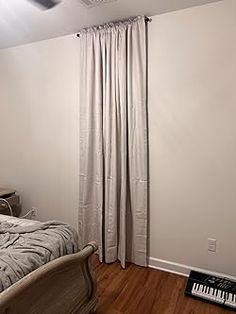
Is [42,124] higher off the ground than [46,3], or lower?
lower

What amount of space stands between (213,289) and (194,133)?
1.36 metres

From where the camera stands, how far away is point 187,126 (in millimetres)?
2344

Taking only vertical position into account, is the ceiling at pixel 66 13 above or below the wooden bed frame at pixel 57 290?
above

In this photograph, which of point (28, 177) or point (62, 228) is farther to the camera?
point (28, 177)

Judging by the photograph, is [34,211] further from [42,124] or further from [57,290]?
[57,290]

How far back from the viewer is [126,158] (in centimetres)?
252

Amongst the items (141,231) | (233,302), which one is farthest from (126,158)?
(233,302)

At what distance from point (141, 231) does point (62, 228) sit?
99 cm

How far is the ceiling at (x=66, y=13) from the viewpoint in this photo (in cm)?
215

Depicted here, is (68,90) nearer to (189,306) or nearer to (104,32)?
(104,32)

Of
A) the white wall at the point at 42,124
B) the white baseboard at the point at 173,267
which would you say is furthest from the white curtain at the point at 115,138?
the white wall at the point at 42,124

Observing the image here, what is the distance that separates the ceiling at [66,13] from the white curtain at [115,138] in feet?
0.41

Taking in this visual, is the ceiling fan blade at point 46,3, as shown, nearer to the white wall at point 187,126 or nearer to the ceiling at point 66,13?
the ceiling at point 66,13

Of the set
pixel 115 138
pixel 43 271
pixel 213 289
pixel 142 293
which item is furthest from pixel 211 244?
pixel 43 271
